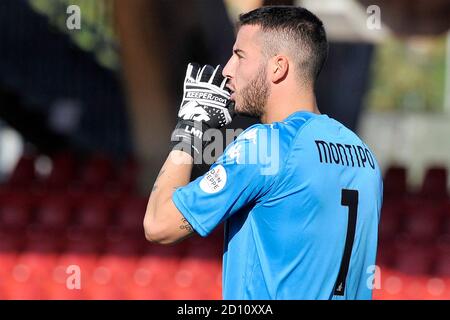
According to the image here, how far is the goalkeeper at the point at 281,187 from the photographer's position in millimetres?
2076

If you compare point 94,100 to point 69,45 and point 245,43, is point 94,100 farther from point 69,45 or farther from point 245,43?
point 245,43

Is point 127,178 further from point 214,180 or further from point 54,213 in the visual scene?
point 214,180

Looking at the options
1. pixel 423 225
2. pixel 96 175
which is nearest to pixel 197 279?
pixel 423 225

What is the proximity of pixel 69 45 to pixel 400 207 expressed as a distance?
559 cm

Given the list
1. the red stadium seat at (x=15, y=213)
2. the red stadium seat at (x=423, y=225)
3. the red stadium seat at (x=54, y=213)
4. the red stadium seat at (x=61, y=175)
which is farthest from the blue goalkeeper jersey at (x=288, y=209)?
the red stadium seat at (x=61, y=175)

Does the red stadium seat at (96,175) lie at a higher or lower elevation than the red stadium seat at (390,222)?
higher

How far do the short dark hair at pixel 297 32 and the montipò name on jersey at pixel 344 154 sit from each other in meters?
0.21

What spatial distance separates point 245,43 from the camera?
2.24 metres

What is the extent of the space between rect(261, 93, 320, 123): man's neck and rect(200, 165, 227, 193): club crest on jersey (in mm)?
248

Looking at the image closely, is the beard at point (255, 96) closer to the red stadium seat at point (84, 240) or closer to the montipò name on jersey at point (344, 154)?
the montipò name on jersey at point (344, 154)

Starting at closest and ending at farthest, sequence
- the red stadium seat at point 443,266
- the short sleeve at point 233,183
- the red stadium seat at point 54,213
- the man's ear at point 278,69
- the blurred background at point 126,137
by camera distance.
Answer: the short sleeve at point 233,183
the man's ear at point 278,69
the red stadium seat at point 443,266
the blurred background at point 126,137
the red stadium seat at point 54,213

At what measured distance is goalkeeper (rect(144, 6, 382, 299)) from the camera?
6.81 ft

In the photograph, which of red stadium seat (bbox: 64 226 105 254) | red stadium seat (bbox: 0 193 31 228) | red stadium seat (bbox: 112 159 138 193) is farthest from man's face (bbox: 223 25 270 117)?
red stadium seat (bbox: 112 159 138 193)
